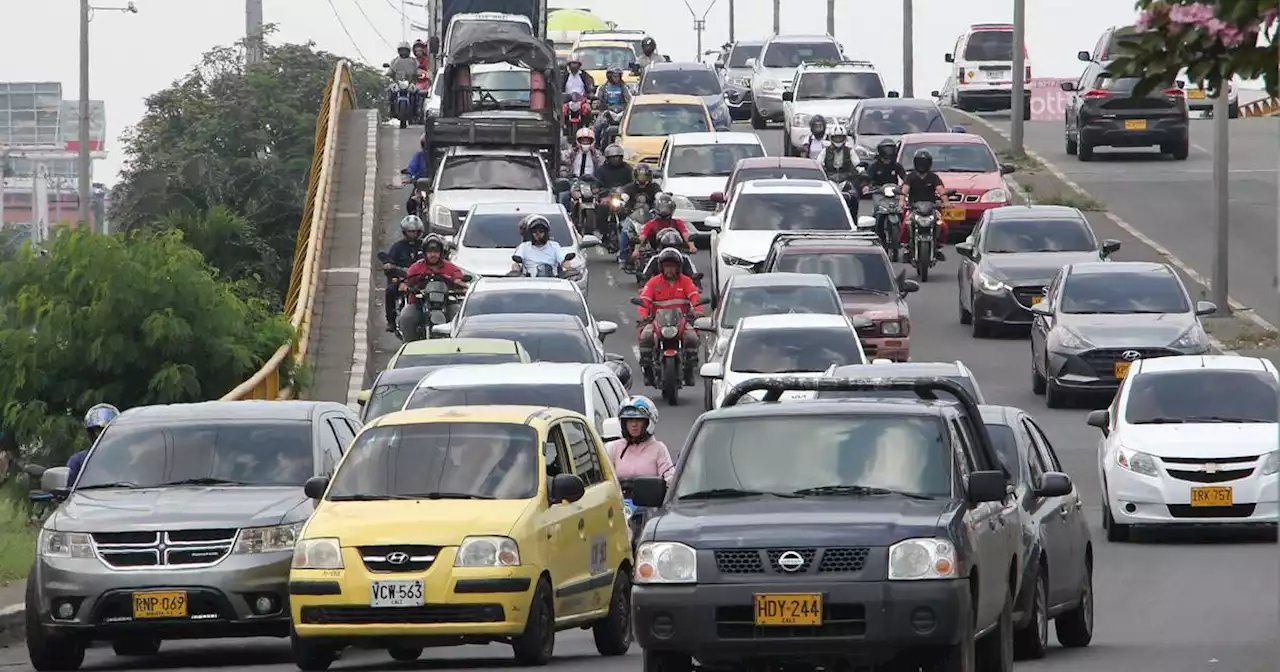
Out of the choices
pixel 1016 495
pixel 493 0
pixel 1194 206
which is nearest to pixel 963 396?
pixel 1016 495

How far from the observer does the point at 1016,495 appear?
1506cm

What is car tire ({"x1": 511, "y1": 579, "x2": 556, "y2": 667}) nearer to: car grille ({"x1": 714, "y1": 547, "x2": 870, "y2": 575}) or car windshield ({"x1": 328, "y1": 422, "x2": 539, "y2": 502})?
car windshield ({"x1": 328, "y1": 422, "x2": 539, "y2": 502})

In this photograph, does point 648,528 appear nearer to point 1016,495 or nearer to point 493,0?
point 1016,495

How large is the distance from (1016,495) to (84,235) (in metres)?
17.6

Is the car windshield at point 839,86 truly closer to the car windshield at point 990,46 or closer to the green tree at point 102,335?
the car windshield at point 990,46

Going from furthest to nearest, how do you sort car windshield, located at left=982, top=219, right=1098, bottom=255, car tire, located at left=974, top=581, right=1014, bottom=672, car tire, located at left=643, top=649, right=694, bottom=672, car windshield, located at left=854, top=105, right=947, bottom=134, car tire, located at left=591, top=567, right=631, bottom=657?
car windshield, located at left=854, top=105, right=947, bottom=134, car windshield, located at left=982, top=219, right=1098, bottom=255, car tire, located at left=591, top=567, right=631, bottom=657, car tire, located at left=974, top=581, right=1014, bottom=672, car tire, located at left=643, top=649, right=694, bottom=672

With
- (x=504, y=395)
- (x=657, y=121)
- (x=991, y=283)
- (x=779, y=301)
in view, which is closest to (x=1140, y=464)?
(x=504, y=395)

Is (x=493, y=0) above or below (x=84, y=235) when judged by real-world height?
above

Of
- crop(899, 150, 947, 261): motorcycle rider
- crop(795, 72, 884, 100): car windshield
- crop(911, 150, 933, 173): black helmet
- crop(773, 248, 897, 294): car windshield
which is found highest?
crop(795, 72, 884, 100): car windshield

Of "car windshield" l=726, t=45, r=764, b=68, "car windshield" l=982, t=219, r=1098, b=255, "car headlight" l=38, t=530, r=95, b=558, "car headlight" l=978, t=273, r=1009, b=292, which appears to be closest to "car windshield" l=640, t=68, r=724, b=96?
"car windshield" l=726, t=45, r=764, b=68

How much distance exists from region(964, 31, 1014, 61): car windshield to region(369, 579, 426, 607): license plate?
181ft

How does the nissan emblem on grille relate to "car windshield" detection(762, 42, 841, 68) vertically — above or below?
below

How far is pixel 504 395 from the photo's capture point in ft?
68.8

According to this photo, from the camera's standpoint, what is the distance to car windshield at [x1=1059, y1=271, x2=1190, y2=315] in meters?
32.1
